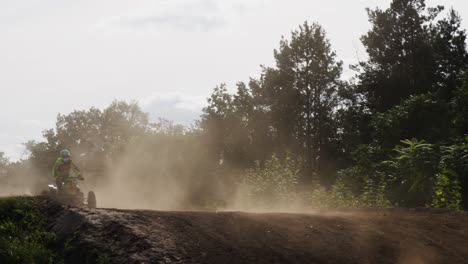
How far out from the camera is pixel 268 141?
175ft

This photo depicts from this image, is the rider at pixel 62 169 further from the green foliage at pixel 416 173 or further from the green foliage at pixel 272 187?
the green foliage at pixel 416 173

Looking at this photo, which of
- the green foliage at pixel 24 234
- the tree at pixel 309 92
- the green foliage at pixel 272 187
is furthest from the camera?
the tree at pixel 309 92

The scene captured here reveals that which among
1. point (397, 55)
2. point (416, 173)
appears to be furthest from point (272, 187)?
point (397, 55)

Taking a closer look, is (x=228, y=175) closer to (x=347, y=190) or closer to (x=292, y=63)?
(x=292, y=63)

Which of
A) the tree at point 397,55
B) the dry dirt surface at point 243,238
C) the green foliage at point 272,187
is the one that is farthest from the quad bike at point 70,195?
the tree at point 397,55

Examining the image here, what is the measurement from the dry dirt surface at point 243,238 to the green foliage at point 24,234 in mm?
261

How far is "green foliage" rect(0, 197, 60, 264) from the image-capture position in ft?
27.0

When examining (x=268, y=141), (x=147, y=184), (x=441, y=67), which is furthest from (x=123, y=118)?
(x=441, y=67)

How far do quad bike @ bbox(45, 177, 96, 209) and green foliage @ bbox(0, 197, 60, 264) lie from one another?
4.46m

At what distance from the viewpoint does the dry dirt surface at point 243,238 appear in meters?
7.91

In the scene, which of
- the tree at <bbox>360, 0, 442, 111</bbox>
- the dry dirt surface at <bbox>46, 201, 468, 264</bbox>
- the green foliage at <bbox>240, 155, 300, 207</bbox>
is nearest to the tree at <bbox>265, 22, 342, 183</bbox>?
the tree at <bbox>360, 0, 442, 111</bbox>

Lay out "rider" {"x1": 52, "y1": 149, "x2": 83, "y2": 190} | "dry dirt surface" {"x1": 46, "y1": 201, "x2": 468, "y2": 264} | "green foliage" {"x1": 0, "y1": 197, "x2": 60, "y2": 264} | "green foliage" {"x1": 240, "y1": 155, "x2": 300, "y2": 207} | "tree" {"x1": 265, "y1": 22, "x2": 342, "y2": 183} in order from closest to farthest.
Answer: "dry dirt surface" {"x1": 46, "y1": 201, "x2": 468, "y2": 264}
"green foliage" {"x1": 0, "y1": 197, "x2": 60, "y2": 264}
"rider" {"x1": 52, "y1": 149, "x2": 83, "y2": 190}
"green foliage" {"x1": 240, "y1": 155, "x2": 300, "y2": 207}
"tree" {"x1": 265, "y1": 22, "x2": 342, "y2": 183}

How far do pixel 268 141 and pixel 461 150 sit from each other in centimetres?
3843

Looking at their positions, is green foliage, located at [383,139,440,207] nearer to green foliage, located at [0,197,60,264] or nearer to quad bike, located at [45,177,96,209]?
quad bike, located at [45,177,96,209]
